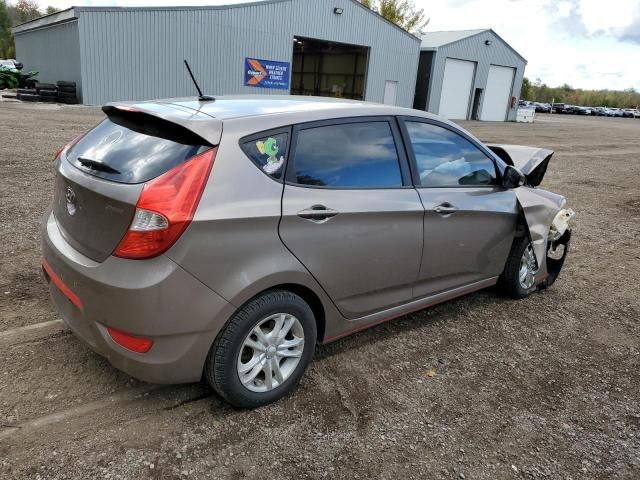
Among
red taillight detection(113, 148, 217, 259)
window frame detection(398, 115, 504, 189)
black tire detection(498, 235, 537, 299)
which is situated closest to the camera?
red taillight detection(113, 148, 217, 259)

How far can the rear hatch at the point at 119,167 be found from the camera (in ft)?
8.18

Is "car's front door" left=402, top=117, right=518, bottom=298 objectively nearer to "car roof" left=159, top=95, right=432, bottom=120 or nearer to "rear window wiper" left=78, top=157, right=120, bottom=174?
"car roof" left=159, top=95, right=432, bottom=120

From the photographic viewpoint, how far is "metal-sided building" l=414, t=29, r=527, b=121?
115 feet

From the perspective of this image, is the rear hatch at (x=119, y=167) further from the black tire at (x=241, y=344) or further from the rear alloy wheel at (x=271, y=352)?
the rear alloy wheel at (x=271, y=352)

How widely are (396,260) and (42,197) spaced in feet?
17.6

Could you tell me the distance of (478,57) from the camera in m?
37.0

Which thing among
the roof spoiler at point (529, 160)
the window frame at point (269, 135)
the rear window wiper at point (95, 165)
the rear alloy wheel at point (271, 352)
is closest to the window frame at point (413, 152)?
the roof spoiler at point (529, 160)

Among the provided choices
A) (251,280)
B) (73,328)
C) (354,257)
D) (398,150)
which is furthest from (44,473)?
(398,150)

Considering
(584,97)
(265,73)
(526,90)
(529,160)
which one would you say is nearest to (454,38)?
(265,73)

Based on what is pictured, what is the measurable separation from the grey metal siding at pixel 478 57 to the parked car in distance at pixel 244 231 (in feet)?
108

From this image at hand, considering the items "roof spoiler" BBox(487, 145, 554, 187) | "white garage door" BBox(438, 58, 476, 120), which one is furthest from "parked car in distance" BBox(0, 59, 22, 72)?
"roof spoiler" BBox(487, 145, 554, 187)

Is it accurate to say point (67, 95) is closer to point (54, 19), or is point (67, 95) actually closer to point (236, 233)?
point (54, 19)

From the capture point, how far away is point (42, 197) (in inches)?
265

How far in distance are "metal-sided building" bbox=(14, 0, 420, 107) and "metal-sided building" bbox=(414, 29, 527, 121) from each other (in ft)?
9.14
